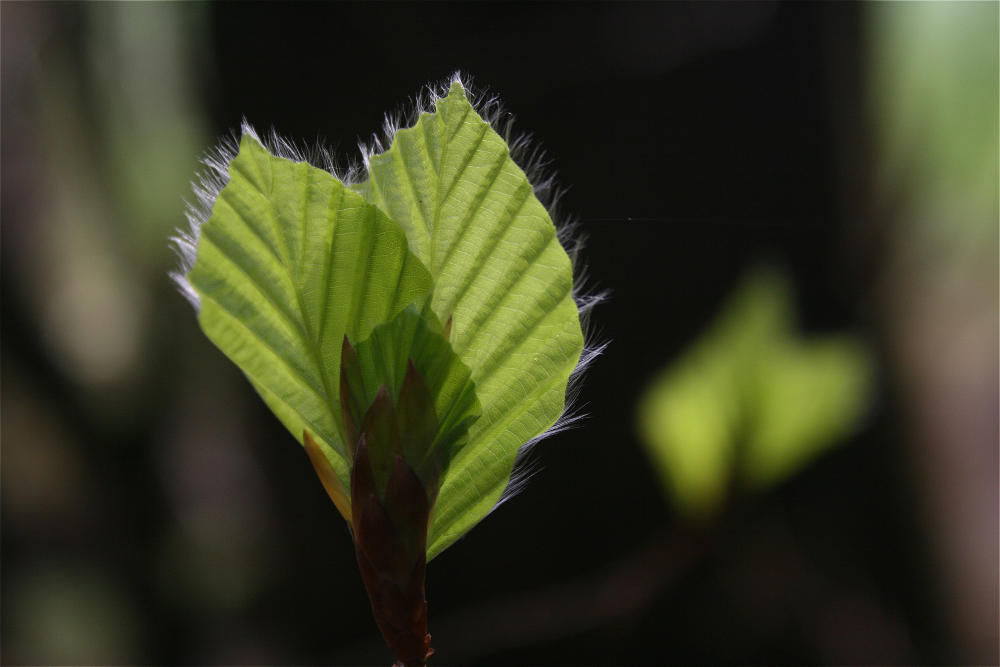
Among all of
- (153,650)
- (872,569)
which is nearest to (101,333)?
(153,650)

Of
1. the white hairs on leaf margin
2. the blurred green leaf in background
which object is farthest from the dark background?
the white hairs on leaf margin

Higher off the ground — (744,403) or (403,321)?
(403,321)

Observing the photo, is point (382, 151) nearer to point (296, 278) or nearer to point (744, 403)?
point (296, 278)

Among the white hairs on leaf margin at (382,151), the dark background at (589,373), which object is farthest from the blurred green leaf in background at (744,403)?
the white hairs on leaf margin at (382,151)

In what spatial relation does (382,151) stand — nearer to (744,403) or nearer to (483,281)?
(483,281)

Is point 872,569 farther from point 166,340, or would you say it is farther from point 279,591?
point 166,340

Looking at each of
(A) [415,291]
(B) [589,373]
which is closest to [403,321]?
(A) [415,291]

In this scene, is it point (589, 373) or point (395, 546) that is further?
point (589, 373)
